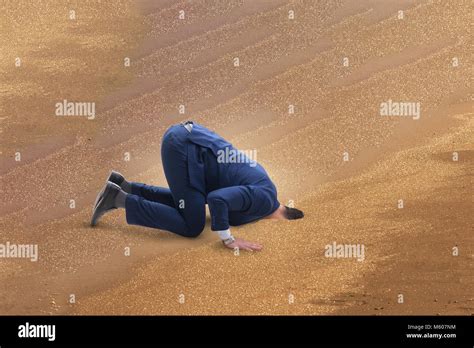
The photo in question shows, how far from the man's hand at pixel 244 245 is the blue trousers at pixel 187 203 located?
21 centimetres

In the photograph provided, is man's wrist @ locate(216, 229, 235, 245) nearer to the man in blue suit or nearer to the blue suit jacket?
the man in blue suit

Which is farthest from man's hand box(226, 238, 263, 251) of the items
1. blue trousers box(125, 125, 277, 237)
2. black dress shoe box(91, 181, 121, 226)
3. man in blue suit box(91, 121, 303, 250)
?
black dress shoe box(91, 181, 121, 226)

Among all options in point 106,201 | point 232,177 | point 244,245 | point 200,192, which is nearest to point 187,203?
point 200,192

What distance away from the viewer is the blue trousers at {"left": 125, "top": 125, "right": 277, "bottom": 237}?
31.7 feet

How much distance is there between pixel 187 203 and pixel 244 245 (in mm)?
565

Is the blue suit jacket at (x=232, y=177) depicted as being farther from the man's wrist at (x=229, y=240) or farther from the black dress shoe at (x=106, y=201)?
the black dress shoe at (x=106, y=201)

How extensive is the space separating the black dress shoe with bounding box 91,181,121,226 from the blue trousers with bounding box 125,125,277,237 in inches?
5.0

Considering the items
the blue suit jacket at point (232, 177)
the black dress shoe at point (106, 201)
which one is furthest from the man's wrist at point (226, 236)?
the black dress shoe at point (106, 201)

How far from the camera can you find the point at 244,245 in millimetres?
9805

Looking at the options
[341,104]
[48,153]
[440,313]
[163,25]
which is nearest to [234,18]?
[163,25]

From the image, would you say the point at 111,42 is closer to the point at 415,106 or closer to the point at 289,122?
the point at 289,122

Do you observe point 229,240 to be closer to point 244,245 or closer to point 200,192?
point 244,245

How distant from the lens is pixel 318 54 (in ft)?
42.5

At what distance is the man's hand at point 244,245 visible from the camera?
32.1 ft
